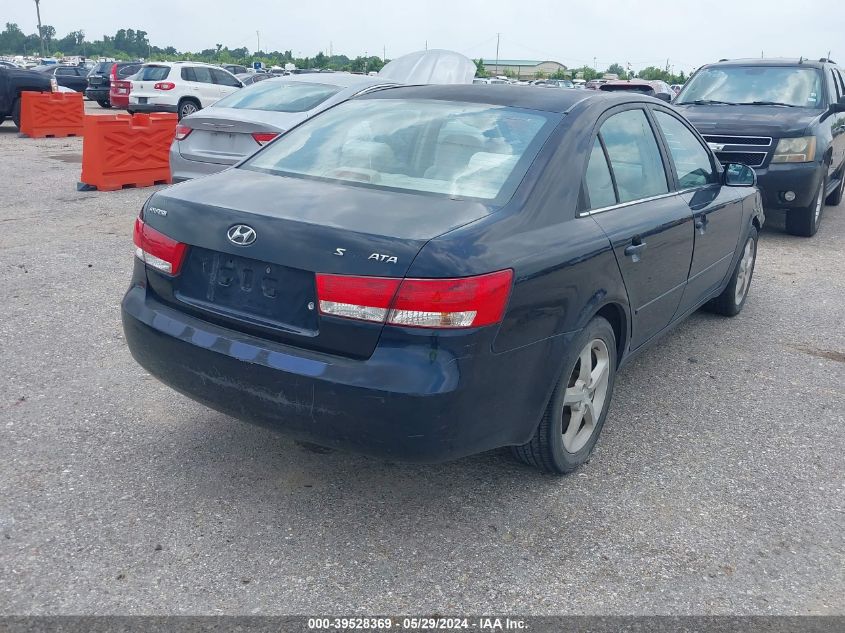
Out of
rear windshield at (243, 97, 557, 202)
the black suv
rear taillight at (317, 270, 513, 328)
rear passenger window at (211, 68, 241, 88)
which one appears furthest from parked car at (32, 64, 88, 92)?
rear taillight at (317, 270, 513, 328)

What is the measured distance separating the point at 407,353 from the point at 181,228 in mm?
1073

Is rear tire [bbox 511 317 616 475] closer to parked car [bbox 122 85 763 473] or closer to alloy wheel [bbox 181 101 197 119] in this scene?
parked car [bbox 122 85 763 473]

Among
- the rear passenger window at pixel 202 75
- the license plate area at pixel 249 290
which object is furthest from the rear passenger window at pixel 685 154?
the rear passenger window at pixel 202 75

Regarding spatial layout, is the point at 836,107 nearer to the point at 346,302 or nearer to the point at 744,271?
the point at 744,271

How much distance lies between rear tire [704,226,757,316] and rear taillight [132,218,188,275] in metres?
4.02

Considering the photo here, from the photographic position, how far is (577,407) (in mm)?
3549

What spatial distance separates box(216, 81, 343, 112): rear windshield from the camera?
8.97 metres

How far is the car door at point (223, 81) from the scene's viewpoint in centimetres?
2236

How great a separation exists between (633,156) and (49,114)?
54.8ft

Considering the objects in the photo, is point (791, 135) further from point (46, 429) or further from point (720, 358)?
point (46, 429)

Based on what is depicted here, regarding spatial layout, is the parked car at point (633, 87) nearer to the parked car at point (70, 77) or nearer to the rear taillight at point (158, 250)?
the rear taillight at point (158, 250)

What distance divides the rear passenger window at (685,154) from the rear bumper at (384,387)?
6.18 ft

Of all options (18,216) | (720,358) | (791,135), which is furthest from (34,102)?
(720,358)

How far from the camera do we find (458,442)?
9.42 ft
